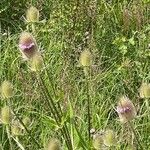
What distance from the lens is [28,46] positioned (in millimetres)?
1558

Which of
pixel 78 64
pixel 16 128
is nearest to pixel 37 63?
pixel 16 128

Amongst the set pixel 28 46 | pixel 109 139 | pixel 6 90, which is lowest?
pixel 109 139

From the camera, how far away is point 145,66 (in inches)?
114

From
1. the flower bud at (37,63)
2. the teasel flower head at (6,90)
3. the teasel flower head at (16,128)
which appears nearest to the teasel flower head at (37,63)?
the flower bud at (37,63)

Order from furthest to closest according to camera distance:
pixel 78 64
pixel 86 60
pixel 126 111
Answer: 1. pixel 78 64
2. pixel 86 60
3. pixel 126 111

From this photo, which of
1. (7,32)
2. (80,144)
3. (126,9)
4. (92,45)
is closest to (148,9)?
(126,9)

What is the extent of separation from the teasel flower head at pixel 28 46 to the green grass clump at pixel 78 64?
36 cm

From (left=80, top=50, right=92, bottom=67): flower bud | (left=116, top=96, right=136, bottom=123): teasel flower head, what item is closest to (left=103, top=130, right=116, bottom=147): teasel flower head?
(left=116, top=96, right=136, bottom=123): teasel flower head

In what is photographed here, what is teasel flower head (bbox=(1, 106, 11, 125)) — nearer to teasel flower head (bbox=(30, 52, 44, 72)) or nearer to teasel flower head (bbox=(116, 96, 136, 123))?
teasel flower head (bbox=(30, 52, 44, 72))

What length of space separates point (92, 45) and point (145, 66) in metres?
0.35

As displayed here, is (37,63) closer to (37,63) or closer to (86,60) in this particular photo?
(37,63)

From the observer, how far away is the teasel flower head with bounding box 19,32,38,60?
5.08 feet

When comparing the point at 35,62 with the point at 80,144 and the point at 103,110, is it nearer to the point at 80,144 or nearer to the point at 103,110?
the point at 80,144

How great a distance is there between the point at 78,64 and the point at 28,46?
3.13ft
